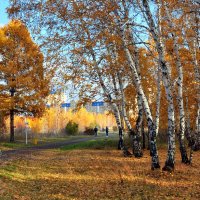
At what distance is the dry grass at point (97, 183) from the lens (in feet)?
28.1

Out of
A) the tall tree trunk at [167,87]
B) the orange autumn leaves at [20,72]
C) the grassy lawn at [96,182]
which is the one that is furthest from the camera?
the orange autumn leaves at [20,72]

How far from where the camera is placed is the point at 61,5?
12945 mm

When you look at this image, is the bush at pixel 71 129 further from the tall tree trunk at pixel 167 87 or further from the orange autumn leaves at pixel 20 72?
the tall tree trunk at pixel 167 87

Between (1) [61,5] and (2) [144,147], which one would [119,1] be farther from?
(2) [144,147]

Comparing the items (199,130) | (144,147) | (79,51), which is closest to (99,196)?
(79,51)

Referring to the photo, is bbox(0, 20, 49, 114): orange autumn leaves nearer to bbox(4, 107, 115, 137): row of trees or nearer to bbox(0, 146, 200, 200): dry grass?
bbox(4, 107, 115, 137): row of trees

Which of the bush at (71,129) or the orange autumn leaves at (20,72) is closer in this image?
the orange autumn leaves at (20,72)

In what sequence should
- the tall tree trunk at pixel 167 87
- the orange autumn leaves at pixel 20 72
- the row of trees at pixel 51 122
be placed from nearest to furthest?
the tall tree trunk at pixel 167 87 → the orange autumn leaves at pixel 20 72 → the row of trees at pixel 51 122

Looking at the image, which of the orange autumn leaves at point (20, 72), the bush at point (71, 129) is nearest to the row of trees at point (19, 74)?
the orange autumn leaves at point (20, 72)

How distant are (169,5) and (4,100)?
20.6 meters

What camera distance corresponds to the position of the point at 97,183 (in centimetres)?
1030

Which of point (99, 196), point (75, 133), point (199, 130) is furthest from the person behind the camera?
point (75, 133)

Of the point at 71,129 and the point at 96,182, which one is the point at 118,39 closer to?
the point at 96,182

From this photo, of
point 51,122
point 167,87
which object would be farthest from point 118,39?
point 51,122
